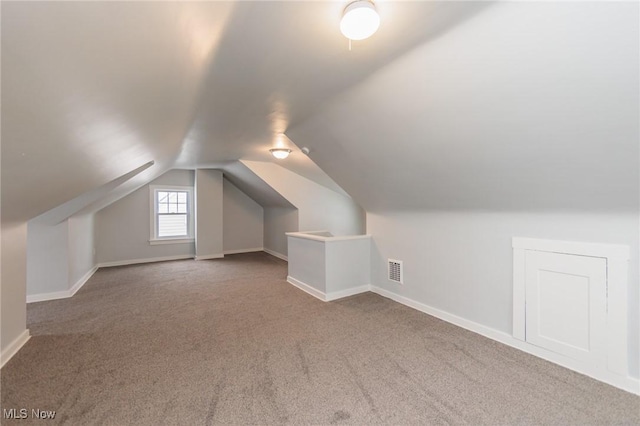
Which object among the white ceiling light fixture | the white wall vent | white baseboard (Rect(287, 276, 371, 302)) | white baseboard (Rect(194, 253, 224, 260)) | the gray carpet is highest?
the white ceiling light fixture

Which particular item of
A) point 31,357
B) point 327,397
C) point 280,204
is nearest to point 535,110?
point 327,397

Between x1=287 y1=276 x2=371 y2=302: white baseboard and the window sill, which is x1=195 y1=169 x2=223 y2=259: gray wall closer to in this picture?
the window sill

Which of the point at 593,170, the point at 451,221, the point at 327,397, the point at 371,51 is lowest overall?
the point at 327,397

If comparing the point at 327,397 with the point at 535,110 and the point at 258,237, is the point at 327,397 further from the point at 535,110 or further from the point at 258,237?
the point at 258,237

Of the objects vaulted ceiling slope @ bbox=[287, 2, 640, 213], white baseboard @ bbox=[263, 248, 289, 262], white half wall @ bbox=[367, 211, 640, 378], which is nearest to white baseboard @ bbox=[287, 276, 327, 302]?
white half wall @ bbox=[367, 211, 640, 378]

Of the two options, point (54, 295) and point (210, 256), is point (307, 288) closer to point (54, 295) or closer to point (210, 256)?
point (54, 295)

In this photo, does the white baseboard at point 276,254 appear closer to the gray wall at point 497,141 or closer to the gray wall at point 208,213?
the gray wall at point 208,213

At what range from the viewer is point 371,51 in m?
1.75

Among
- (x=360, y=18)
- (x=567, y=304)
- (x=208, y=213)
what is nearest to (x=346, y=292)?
(x=567, y=304)

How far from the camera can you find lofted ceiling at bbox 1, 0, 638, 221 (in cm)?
105

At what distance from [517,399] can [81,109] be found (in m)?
A: 2.95

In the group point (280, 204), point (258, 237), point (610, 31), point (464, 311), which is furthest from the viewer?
point (258, 237)

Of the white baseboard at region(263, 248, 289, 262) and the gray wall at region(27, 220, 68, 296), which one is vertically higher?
the gray wall at region(27, 220, 68, 296)

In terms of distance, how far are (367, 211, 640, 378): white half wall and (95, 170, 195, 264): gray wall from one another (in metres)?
5.30
